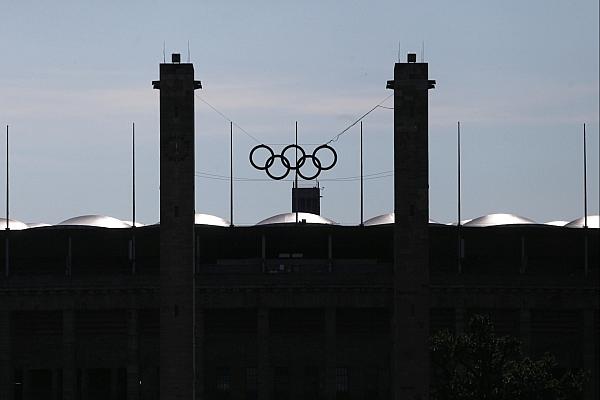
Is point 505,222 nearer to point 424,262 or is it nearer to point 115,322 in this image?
point 424,262

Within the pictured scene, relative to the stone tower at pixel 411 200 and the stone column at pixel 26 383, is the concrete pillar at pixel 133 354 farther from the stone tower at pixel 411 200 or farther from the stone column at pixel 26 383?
the stone tower at pixel 411 200

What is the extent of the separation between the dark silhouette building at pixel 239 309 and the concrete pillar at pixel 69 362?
0.11 m

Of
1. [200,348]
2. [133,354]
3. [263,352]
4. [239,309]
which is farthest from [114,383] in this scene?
[263,352]

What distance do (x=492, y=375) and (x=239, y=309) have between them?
32.1 metres

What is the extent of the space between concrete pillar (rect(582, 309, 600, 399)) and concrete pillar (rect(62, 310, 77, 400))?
129 ft

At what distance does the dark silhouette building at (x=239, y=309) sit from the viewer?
119 m

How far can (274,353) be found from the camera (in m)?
122

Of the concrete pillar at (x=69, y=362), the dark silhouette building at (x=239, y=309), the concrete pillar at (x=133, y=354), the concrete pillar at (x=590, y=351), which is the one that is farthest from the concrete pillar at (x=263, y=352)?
the concrete pillar at (x=590, y=351)

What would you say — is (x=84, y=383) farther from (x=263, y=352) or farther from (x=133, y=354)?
(x=263, y=352)

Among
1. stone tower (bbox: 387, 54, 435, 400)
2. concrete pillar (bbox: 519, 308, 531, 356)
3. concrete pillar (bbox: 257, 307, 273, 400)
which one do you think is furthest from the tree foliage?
concrete pillar (bbox: 257, 307, 273, 400)

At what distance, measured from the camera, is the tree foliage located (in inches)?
3691

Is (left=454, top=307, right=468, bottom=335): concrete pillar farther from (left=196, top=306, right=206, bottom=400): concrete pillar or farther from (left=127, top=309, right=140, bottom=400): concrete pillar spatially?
(left=127, top=309, right=140, bottom=400): concrete pillar

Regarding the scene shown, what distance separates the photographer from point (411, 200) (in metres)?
120

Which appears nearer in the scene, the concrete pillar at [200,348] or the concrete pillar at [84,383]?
the concrete pillar at [200,348]
